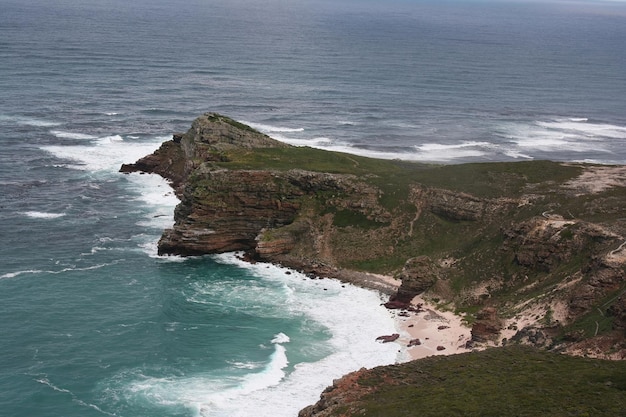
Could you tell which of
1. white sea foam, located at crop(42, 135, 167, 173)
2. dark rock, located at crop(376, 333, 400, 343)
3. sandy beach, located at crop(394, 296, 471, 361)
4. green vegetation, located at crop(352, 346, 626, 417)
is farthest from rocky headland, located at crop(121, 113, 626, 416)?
white sea foam, located at crop(42, 135, 167, 173)

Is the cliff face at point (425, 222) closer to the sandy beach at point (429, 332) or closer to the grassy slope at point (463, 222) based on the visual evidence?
the grassy slope at point (463, 222)

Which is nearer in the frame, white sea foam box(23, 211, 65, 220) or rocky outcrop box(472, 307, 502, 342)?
rocky outcrop box(472, 307, 502, 342)

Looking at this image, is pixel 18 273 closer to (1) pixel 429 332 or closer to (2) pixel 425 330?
(2) pixel 425 330

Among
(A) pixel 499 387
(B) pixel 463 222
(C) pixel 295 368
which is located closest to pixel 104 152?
(B) pixel 463 222

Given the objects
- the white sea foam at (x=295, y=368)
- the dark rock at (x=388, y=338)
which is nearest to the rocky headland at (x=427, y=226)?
the white sea foam at (x=295, y=368)

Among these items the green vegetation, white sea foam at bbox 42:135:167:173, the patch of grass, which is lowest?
white sea foam at bbox 42:135:167:173

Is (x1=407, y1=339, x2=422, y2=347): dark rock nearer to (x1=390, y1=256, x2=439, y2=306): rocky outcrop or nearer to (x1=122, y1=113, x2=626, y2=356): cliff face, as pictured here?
(x1=122, y1=113, x2=626, y2=356): cliff face
